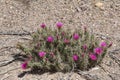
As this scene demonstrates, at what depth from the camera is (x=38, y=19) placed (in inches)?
204

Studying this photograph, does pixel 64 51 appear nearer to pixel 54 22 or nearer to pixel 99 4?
pixel 54 22

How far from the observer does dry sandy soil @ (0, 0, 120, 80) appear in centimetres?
408

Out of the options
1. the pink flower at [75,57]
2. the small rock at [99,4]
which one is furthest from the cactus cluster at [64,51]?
the small rock at [99,4]

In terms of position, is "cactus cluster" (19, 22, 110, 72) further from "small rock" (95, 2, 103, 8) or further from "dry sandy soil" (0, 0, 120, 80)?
"small rock" (95, 2, 103, 8)

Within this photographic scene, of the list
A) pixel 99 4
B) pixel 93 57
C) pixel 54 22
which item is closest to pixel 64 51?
pixel 93 57

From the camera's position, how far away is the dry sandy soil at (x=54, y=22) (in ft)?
13.4

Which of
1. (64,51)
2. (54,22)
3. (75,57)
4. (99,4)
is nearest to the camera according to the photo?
(75,57)

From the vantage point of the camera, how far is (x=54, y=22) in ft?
16.6

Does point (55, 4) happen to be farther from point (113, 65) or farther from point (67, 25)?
point (113, 65)

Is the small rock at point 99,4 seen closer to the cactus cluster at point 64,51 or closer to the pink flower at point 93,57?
the cactus cluster at point 64,51

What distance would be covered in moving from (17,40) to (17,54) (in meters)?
0.32

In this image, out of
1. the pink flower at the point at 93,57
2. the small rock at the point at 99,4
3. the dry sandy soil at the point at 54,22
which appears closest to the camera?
the pink flower at the point at 93,57

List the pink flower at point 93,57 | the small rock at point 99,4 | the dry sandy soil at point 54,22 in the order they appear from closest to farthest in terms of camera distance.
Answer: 1. the pink flower at point 93,57
2. the dry sandy soil at point 54,22
3. the small rock at point 99,4

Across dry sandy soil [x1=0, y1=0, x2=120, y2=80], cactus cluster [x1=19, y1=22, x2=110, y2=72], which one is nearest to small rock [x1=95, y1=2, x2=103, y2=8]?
dry sandy soil [x1=0, y1=0, x2=120, y2=80]
